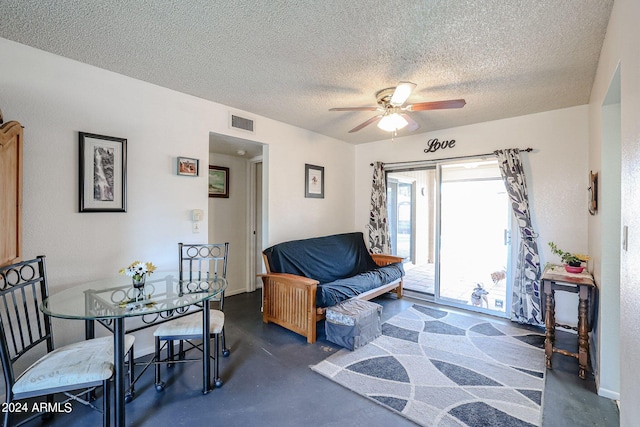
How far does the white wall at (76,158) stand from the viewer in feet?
6.42

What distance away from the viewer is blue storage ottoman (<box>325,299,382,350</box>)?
260cm

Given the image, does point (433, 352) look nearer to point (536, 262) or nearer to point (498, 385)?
point (498, 385)

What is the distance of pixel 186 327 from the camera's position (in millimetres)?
2039

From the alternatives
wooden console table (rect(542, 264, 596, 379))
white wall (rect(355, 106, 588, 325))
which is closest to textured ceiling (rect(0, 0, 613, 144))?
white wall (rect(355, 106, 588, 325))

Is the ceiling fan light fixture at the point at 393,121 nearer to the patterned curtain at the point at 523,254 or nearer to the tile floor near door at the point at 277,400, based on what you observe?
the patterned curtain at the point at 523,254

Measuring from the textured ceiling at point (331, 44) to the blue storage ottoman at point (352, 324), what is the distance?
212 cm

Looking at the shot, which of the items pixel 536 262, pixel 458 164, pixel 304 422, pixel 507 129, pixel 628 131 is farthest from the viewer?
pixel 458 164

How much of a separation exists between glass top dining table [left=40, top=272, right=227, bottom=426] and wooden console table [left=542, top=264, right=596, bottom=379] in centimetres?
272

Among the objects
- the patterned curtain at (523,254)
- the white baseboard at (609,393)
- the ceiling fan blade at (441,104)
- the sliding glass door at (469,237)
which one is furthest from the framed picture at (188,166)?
the white baseboard at (609,393)

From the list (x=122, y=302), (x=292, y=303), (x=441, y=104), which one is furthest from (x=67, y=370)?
(x=441, y=104)

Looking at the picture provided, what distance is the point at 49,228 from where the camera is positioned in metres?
2.03

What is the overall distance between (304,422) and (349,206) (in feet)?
11.2

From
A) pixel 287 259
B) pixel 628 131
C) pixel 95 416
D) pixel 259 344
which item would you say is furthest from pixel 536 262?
pixel 95 416

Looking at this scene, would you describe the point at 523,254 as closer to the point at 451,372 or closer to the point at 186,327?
the point at 451,372
